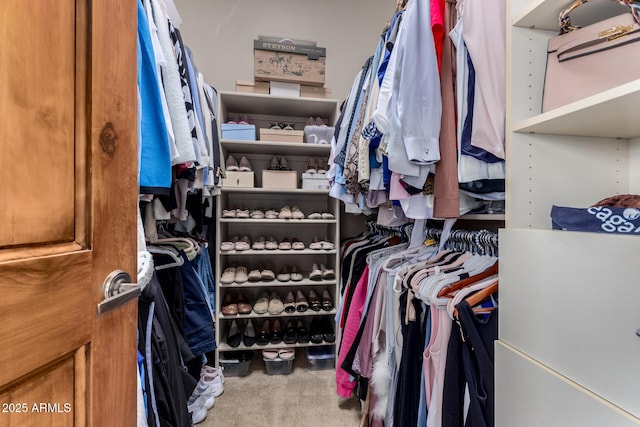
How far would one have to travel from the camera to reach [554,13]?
2.44ft

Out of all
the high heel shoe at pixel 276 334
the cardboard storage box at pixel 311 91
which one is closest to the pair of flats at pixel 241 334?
the high heel shoe at pixel 276 334

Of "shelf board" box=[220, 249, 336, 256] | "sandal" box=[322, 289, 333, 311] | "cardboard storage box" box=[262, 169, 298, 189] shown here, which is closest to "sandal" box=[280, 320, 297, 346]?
"sandal" box=[322, 289, 333, 311]

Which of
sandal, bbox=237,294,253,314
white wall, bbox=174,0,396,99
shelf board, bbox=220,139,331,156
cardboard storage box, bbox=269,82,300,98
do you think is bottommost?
sandal, bbox=237,294,253,314

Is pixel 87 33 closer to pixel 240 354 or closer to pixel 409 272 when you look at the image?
pixel 409 272

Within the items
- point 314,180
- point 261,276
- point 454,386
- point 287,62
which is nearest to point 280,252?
point 261,276

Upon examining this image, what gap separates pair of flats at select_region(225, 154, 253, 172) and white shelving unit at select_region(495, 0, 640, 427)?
5.29ft

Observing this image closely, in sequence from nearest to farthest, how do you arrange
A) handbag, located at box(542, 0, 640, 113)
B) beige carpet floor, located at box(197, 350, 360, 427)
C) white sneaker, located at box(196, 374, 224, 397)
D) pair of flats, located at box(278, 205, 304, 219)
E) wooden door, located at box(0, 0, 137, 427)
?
wooden door, located at box(0, 0, 137, 427)
handbag, located at box(542, 0, 640, 113)
beige carpet floor, located at box(197, 350, 360, 427)
white sneaker, located at box(196, 374, 224, 397)
pair of flats, located at box(278, 205, 304, 219)

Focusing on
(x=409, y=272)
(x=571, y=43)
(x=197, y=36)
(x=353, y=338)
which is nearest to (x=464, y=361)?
(x=409, y=272)

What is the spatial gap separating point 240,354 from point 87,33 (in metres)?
2.01

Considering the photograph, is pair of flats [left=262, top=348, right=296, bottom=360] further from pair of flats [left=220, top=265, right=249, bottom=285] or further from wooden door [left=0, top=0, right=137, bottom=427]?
wooden door [left=0, top=0, right=137, bottom=427]

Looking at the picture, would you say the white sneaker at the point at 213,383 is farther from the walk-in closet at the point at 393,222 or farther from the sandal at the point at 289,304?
the sandal at the point at 289,304

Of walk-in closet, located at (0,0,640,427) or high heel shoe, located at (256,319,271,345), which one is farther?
high heel shoe, located at (256,319,271,345)

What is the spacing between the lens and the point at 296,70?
2020mm

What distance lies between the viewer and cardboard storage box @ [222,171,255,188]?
79.0 inches
